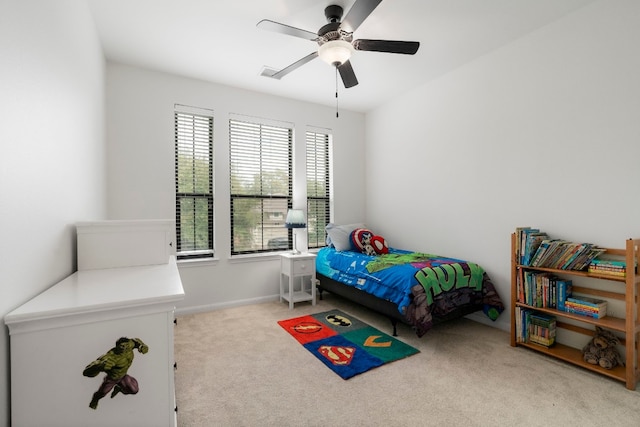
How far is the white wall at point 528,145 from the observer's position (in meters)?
2.25

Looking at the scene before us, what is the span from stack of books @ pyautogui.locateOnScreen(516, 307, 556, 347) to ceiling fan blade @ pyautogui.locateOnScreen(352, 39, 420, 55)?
234cm

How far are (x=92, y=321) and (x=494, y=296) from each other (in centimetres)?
323

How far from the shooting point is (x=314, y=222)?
4.48 m

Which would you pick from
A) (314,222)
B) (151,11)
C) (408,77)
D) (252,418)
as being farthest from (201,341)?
(408,77)

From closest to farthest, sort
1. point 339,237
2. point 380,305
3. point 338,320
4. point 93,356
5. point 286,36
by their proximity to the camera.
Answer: point 93,356 → point 286,36 → point 380,305 → point 338,320 → point 339,237

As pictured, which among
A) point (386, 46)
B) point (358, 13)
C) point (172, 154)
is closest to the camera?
point (358, 13)

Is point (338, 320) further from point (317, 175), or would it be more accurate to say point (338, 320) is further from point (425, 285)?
point (317, 175)

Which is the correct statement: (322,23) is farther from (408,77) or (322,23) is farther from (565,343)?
(565,343)

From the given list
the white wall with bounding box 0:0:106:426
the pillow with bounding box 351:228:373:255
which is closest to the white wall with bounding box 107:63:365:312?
the pillow with bounding box 351:228:373:255

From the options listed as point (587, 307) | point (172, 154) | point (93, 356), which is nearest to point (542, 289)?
point (587, 307)

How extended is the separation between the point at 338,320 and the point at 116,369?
7.85ft

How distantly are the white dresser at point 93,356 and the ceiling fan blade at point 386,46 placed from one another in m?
2.08

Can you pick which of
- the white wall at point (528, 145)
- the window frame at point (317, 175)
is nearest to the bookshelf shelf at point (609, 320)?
the white wall at point (528, 145)

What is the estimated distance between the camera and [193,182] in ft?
11.8
